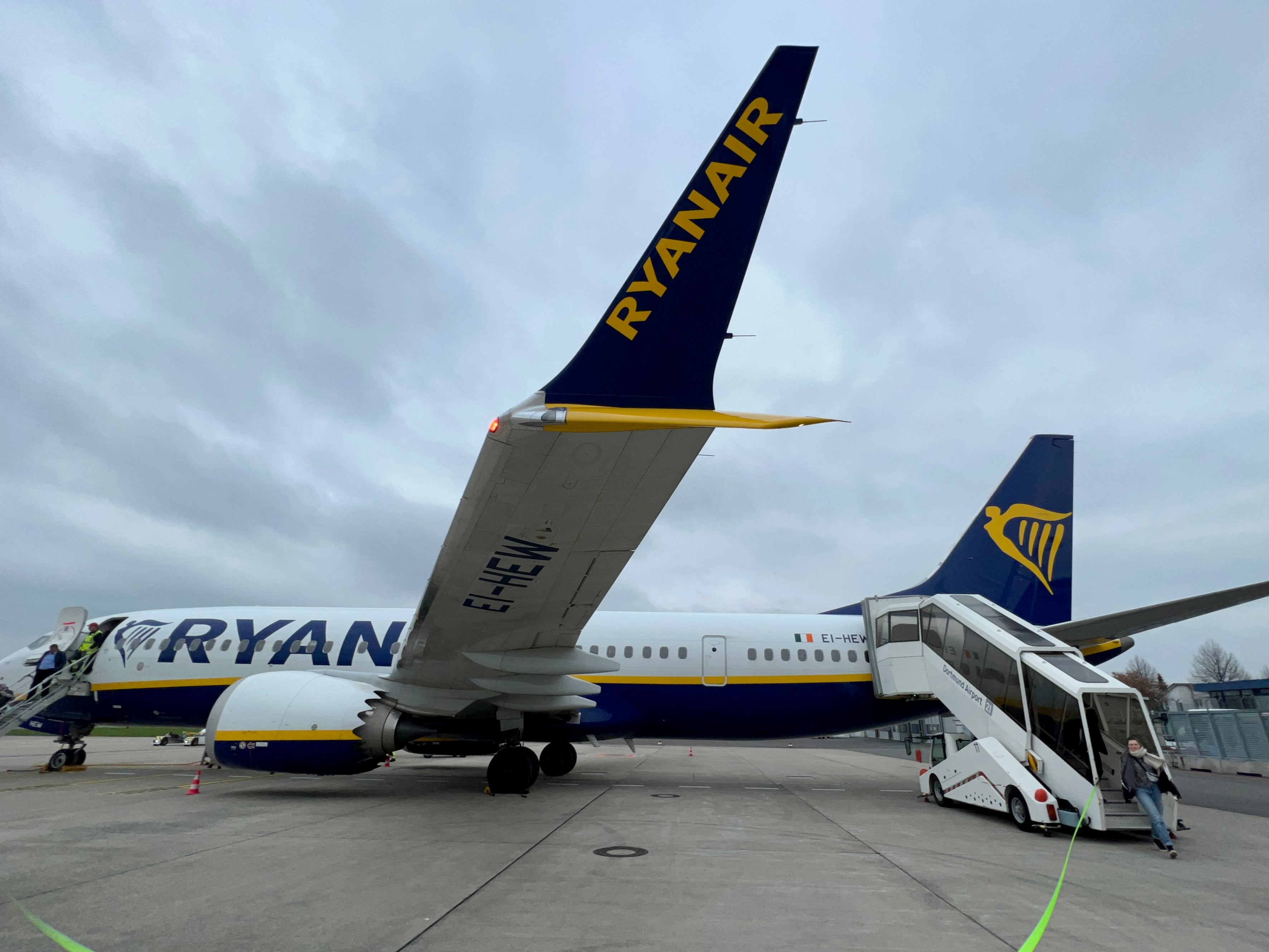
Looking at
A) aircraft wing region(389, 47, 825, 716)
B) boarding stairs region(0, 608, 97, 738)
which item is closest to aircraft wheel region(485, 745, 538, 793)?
aircraft wing region(389, 47, 825, 716)

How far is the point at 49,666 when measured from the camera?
527 inches

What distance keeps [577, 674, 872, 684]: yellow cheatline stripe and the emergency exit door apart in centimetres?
12

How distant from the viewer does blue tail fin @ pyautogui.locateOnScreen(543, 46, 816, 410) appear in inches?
173

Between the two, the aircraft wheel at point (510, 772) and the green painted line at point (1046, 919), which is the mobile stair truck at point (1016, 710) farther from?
the aircraft wheel at point (510, 772)

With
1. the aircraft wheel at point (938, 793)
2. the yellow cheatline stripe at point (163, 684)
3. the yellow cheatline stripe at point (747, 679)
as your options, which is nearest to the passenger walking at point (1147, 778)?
the aircraft wheel at point (938, 793)

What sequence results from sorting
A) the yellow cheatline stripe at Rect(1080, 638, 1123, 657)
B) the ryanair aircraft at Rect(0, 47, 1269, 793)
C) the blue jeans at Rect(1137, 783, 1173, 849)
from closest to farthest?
1. the ryanair aircraft at Rect(0, 47, 1269, 793)
2. the blue jeans at Rect(1137, 783, 1173, 849)
3. the yellow cheatline stripe at Rect(1080, 638, 1123, 657)

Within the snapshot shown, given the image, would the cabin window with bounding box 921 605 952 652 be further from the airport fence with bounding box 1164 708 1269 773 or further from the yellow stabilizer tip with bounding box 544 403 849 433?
the airport fence with bounding box 1164 708 1269 773

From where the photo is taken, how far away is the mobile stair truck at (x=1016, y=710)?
8.46 m

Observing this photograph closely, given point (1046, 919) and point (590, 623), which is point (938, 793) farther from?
point (1046, 919)

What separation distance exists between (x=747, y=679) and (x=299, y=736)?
24.8 feet

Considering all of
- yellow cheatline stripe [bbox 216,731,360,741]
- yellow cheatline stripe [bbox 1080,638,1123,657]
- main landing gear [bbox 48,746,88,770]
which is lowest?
main landing gear [bbox 48,746,88,770]

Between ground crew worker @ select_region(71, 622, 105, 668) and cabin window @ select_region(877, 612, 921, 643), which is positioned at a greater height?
cabin window @ select_region(877, 612, 921, 643)

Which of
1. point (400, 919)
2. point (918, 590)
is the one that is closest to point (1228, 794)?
point (918, 590)

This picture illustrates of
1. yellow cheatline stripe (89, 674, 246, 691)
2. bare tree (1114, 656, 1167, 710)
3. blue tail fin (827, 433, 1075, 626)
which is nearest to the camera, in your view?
yellow cheatline stripe (89, 674, 246, 691)
